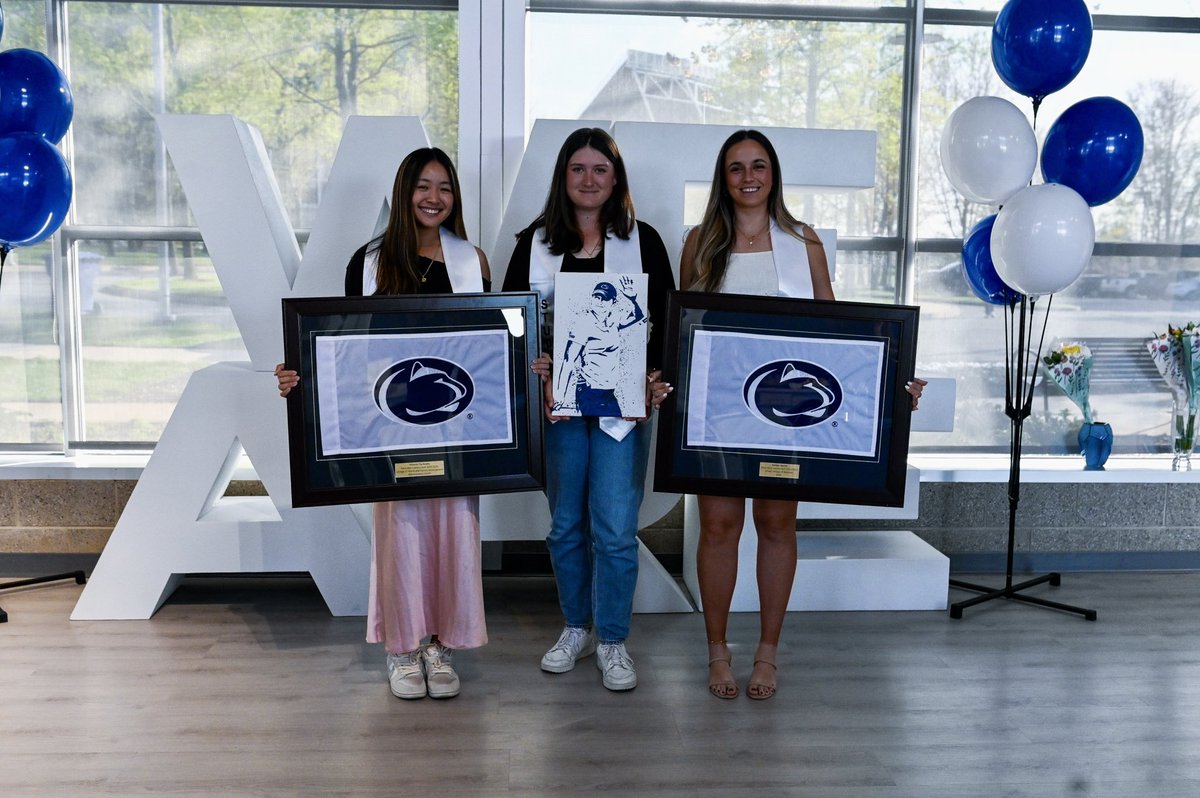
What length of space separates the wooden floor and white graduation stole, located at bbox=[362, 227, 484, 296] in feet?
3.55

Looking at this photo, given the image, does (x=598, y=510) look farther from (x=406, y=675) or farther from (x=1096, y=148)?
(x=1096, y=148)

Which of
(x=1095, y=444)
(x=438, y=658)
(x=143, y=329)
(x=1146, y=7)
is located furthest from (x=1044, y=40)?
(x=143, y=329)

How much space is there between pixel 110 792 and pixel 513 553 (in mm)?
1865

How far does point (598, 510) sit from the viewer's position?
2.76 meters

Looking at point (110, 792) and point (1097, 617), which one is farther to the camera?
point (1097, 617)

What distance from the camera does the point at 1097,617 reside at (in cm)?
345

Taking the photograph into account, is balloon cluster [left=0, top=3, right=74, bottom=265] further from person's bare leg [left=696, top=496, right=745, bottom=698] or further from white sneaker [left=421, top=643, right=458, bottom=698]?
person's bare leg [left=696, top=496, right=745, bottom=698]

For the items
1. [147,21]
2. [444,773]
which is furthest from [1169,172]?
[147,21]

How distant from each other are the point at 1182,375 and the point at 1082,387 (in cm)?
38

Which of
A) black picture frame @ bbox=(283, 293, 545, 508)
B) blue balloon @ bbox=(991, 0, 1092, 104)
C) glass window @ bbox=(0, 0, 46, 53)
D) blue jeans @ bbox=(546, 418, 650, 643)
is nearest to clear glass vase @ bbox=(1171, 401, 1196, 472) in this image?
blue balloon @ bbox=(991, 0, 1092, 104)

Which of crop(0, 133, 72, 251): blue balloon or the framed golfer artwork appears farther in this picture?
crop(0, 133, 72, 251): blue balloon

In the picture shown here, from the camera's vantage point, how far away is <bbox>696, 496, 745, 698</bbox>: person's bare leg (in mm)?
2711

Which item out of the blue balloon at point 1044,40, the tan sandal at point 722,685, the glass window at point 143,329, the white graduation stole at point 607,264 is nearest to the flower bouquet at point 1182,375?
the blue balloon at point 1044,40

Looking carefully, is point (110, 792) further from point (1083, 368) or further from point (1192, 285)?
point (1192, 285)
